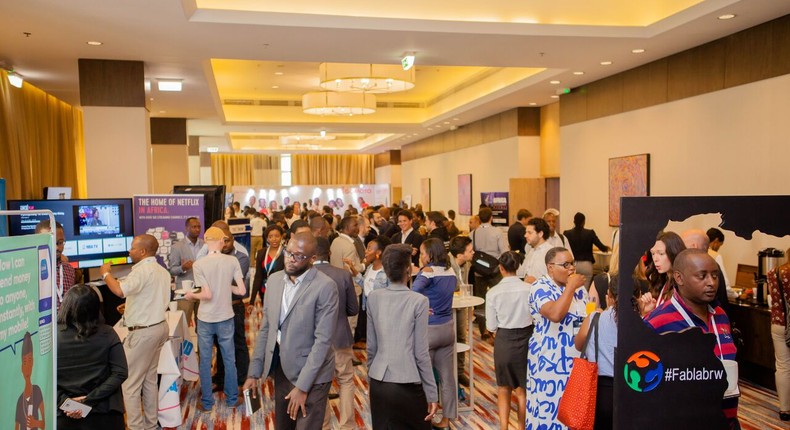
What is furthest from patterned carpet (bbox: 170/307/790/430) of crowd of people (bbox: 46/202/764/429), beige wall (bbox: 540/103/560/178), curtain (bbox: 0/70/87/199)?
beige wall (bbox: 540/103/560/178)

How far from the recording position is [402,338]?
3547mm

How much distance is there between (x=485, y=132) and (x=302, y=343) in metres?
11.5

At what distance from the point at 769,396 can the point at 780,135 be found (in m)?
2.59

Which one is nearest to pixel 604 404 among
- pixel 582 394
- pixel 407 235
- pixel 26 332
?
pixel 582 394

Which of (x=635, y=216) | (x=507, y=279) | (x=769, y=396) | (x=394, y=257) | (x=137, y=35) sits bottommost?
(x=769, y=396)

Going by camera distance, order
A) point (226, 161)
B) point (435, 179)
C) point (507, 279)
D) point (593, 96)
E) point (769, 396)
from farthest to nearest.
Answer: point (226, 161)
point (435, 179)
point (593, 96)
point (769, 396)
point (507, 279)

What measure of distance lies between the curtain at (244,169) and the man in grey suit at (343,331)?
2182 cm

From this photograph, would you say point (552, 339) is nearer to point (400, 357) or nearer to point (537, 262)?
point (400, 357)

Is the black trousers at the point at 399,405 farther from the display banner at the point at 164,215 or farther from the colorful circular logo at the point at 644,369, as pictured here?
the display banner at the point at 164,215

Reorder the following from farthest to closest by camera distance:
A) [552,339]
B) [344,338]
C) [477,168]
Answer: [477,168] → [344,338] → [552,339]

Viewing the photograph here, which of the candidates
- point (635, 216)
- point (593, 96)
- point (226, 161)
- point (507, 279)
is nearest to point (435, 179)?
→ point (593, 96)

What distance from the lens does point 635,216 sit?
2.87 metres

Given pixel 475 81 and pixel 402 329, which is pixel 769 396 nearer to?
pixel 402 329

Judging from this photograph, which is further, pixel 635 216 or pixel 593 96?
pixel 593 96
